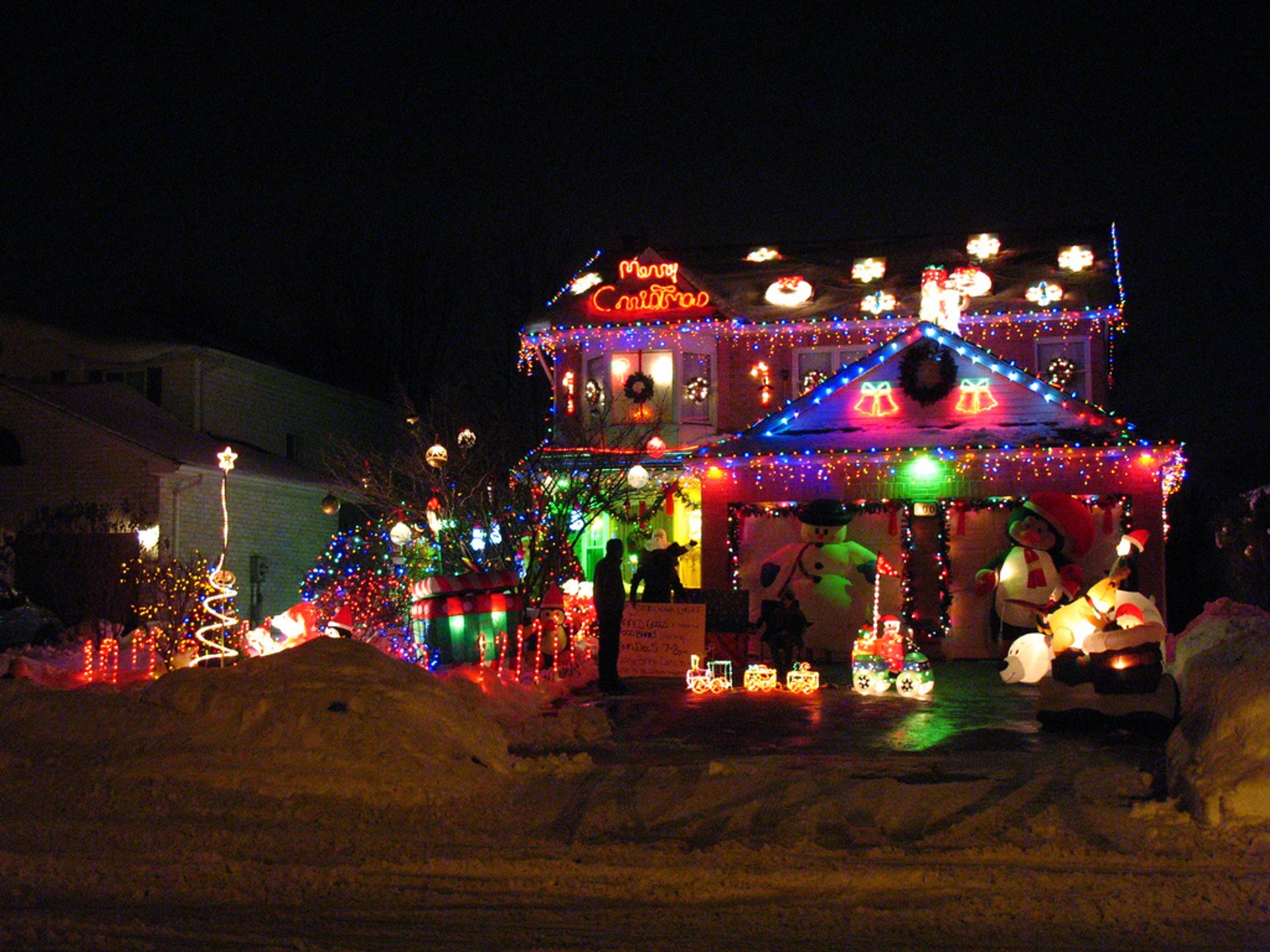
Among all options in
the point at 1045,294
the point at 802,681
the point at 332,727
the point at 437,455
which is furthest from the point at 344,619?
the point at 1045,294

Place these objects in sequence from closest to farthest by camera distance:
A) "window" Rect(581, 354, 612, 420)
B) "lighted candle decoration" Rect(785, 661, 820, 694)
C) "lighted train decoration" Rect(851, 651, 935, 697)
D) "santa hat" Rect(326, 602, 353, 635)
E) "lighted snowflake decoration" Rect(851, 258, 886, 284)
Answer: "lighted train decoration" Rect(851, 651, 935, 697)
"lighted candle decoration" Rect(785, 661, 820, 694)
"santa hat" Rect(326, 602, 353, 635)
"window" Rect(581, 354, 612, 420)
"lighted snowflake decoration" Rect(851, 258, 886, 284)

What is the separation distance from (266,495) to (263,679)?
57.9 ft

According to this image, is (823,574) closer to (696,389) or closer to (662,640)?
(662,640)

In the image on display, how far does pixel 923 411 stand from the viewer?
1841 cm

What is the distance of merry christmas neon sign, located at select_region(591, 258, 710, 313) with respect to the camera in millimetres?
22562

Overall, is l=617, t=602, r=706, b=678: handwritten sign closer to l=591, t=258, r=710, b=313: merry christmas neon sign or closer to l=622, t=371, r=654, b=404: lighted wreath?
l=622, t=371, r=654, b=404: lighted wreath

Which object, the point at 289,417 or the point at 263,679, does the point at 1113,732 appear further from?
the point at 289,417

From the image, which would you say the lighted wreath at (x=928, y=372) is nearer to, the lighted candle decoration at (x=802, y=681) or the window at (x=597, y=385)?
the window at (x=597, y=385)

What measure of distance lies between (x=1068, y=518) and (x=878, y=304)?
6.60 m

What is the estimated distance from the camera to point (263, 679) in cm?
904

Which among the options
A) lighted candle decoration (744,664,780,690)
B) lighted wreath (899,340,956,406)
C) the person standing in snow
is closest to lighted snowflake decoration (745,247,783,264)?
lighted wreath (899,340,956,406)

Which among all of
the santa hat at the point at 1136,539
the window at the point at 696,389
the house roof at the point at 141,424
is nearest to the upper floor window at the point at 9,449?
the house roof at the point at 141,424

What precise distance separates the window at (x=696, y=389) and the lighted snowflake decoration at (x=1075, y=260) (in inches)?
258

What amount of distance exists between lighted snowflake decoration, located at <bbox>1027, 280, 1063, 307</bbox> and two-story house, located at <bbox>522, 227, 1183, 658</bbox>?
0.11 ft
